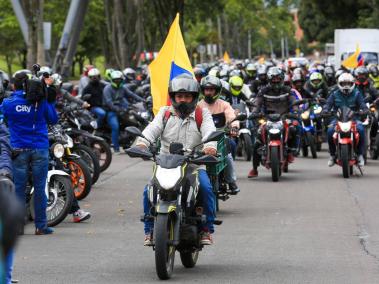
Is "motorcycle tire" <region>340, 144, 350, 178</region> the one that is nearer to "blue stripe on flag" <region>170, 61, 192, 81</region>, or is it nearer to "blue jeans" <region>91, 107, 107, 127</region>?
"blue stripe on flag" <region>170, 61, 192, 81</region>

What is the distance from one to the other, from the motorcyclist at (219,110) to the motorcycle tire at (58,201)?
2231 millimetres

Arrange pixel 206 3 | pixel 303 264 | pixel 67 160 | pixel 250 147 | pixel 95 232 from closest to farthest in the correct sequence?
pixel 303 264
pixel 95 232
pixel 67 160
pixel 250 147
pixel 206 3

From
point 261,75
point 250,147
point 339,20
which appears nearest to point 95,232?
point 250,147

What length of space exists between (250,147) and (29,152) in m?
11.1

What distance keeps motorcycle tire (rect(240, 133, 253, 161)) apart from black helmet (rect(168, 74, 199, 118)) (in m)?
12.1

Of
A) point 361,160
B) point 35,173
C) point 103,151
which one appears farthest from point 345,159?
point 35,173

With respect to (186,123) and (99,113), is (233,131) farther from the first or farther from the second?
(99,113)

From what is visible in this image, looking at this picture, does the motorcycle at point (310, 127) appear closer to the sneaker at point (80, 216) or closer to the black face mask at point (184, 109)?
the sneaker at point (80, 216)

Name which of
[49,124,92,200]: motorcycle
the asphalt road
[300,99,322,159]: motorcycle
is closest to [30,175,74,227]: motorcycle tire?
the asphalt road

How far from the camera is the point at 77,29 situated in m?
32.0

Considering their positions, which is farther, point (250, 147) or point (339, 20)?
point (339, 20)

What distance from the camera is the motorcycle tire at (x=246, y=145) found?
70.6 feet

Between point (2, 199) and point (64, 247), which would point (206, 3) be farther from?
point (2, 199)

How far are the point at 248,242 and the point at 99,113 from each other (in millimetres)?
12500
